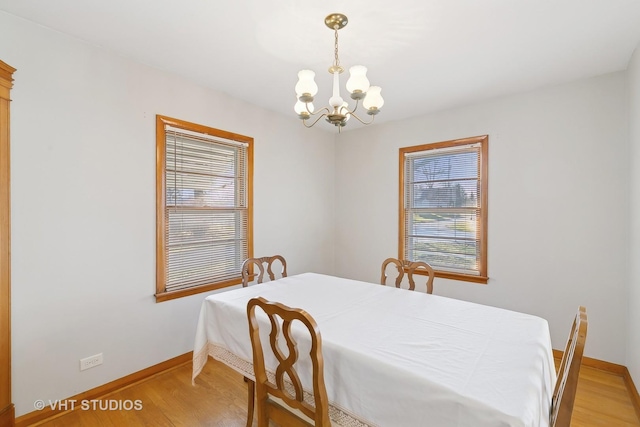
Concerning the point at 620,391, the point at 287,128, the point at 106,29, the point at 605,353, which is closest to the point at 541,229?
the point at 605,353

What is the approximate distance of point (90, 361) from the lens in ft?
7.04

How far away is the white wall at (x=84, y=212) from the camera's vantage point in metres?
1.88

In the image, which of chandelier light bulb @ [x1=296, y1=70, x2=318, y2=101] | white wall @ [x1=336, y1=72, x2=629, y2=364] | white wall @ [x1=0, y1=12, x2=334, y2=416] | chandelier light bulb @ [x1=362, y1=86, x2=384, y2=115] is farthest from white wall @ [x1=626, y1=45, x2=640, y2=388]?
white wall @ [x1=0, y1=12, x2=334, y2=416]

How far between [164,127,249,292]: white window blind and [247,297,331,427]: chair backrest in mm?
1589

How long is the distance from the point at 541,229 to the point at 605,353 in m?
1.17

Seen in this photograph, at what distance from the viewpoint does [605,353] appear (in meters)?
2.56

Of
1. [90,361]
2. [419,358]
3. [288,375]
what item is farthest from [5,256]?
[419,358]

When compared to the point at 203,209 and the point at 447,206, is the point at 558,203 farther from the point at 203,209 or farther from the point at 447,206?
the point at 203,209

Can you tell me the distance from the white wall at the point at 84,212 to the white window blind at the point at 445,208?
8.18 feet

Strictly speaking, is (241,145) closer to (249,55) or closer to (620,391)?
(249,55)

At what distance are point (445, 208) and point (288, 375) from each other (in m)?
2.80

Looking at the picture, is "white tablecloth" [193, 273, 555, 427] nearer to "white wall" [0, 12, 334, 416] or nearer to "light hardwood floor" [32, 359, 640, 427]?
"light hardwood floor" [32, 359, 640, 427]

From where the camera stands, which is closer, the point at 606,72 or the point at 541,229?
the point at 606,72

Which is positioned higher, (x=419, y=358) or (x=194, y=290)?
(x=419, y=358)
